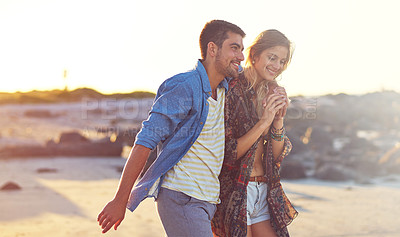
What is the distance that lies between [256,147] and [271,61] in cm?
54

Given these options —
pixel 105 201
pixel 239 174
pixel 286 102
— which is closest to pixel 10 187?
pixel 105 201

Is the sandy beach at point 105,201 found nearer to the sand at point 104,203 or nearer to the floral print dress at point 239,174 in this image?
the sand at point 104,203

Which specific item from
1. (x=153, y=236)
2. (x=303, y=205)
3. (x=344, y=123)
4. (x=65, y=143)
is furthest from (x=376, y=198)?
(x=344, y=123)

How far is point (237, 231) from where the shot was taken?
113 inches

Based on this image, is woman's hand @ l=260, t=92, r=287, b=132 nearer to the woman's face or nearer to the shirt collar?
the woman's face

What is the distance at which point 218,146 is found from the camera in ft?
8.91

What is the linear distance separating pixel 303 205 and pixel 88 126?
2095cm

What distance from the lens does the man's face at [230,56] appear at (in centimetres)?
274

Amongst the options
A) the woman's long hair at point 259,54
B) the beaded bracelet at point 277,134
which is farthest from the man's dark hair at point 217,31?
the beaded bracelet at point 277,134

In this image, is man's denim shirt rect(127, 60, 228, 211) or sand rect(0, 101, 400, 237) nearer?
man's denim shirt rect(127, 60, 228, 211)

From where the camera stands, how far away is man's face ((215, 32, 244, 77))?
8.99 ft

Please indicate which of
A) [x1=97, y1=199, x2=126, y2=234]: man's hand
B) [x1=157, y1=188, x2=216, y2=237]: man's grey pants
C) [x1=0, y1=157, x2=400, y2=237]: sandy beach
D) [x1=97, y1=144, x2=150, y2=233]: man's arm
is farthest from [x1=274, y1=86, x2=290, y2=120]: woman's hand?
[x1=0, y1=157, x2=400, y2=237]: sandy beach

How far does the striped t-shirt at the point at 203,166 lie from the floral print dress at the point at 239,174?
0.42 feet

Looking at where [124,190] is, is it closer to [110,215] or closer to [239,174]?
[110,215]
